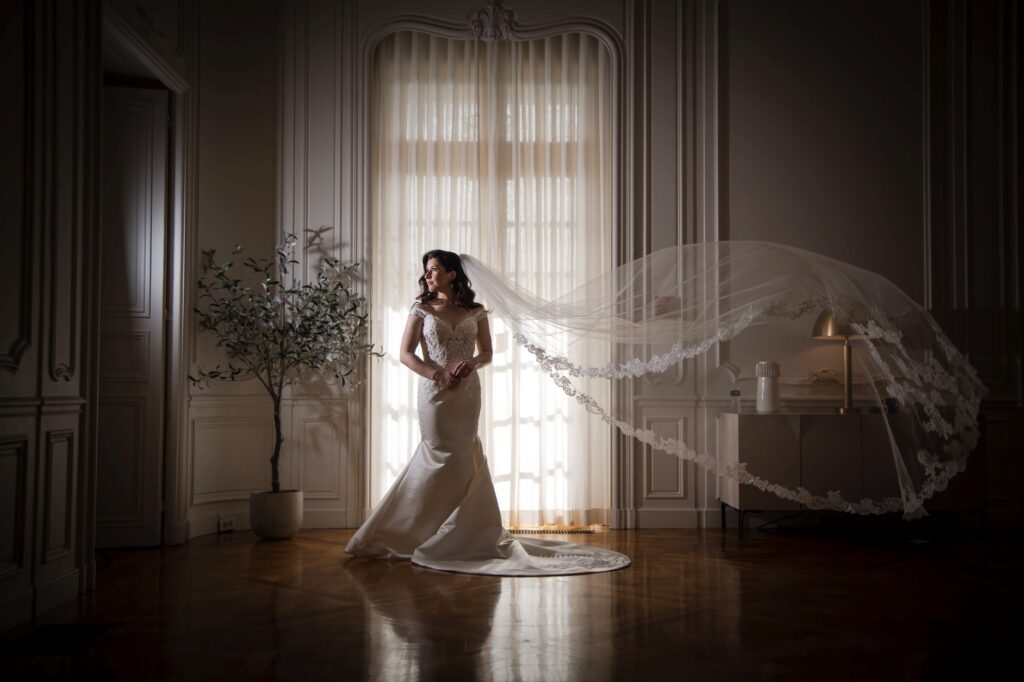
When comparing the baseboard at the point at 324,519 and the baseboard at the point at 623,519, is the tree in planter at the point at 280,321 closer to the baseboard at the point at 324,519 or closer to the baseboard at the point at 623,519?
the baseboard at the point at 324,519

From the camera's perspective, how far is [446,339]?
5.24 metres

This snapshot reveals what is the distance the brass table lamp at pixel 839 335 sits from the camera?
5.81 m

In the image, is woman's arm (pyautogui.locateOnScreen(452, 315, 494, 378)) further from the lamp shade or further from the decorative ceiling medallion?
the decorative ceiling medallion

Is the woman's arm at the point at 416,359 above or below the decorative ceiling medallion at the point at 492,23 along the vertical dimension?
below

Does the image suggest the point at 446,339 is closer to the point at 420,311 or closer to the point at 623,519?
the point at 420,311

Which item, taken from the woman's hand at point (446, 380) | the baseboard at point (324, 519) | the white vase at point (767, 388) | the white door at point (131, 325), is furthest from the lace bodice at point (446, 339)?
the white vase at point (767, 388)

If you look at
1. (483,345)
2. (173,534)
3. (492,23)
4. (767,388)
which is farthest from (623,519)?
(492,23)

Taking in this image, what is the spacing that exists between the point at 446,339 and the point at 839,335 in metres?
2.70

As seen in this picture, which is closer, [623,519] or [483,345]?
[483,345]

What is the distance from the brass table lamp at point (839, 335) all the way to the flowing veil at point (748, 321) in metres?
0.87

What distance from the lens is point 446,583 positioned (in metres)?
4.36

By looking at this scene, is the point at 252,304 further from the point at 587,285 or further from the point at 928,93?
the point at 928,93

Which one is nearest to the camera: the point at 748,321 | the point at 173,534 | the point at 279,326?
the point at 748,321

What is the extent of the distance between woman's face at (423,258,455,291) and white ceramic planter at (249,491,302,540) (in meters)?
1.77
